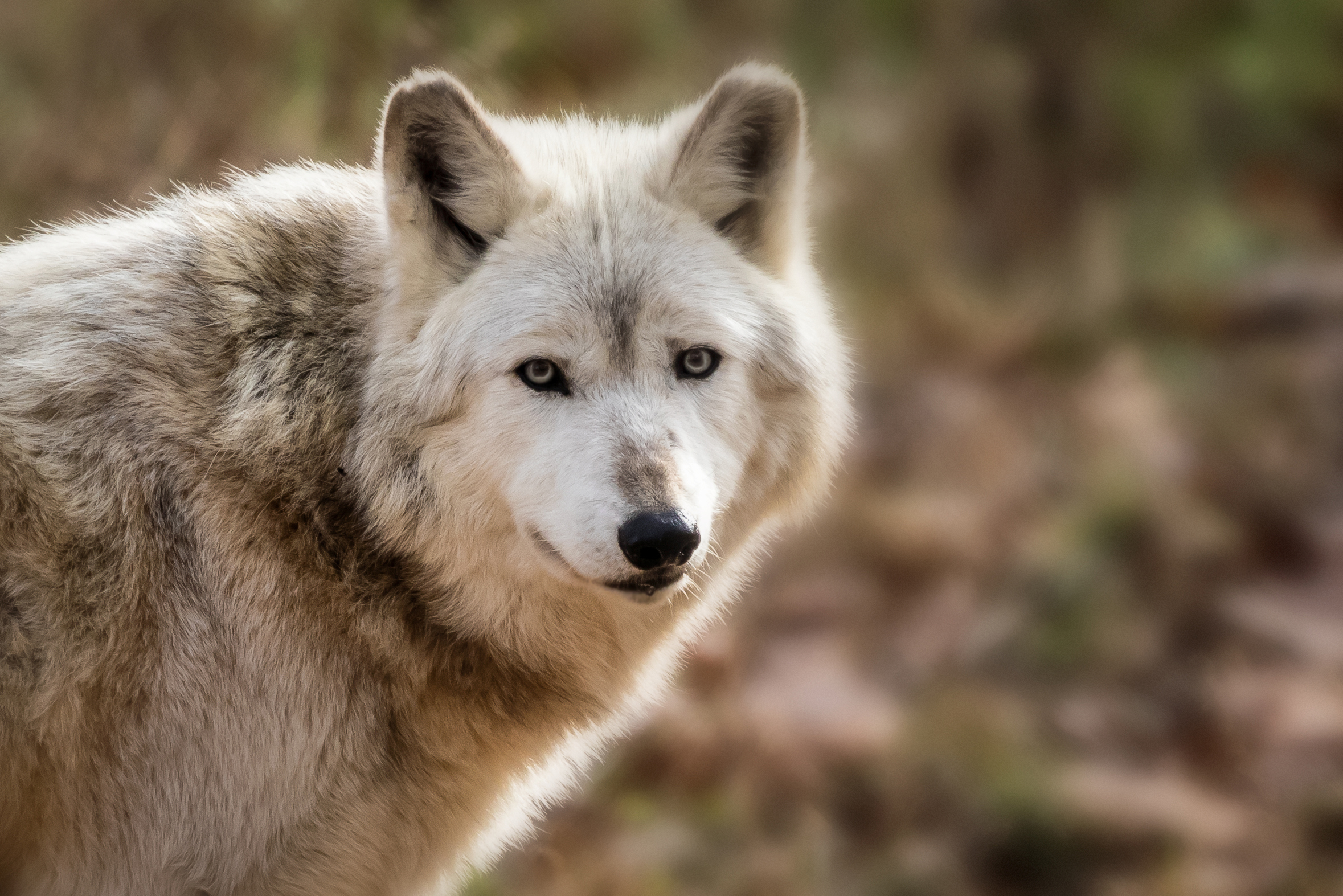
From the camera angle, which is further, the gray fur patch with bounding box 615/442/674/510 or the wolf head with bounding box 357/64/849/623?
the wolf head with bounding box 357/64/849/623

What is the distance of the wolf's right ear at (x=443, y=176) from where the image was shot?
3.31 m

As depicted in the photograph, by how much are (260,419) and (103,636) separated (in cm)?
72

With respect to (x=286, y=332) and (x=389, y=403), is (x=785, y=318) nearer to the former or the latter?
(x=389, y=403)

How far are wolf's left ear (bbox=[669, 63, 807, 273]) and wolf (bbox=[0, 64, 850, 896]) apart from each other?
0.04ft

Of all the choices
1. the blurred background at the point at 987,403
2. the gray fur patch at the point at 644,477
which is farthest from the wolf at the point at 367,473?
the blurred background at the point at 987,403

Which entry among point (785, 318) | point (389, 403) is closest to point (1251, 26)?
point (785, 318)

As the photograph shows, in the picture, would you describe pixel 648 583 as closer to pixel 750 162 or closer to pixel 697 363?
pixel 697 363

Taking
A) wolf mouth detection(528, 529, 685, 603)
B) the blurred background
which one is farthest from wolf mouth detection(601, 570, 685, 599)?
the blurred background

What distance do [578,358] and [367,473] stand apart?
72 cm

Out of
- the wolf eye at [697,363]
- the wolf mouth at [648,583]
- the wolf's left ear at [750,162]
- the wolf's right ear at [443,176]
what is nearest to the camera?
the wolf mouth at [648,583]

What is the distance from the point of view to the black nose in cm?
307

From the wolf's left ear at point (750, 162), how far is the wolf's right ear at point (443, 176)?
59cm

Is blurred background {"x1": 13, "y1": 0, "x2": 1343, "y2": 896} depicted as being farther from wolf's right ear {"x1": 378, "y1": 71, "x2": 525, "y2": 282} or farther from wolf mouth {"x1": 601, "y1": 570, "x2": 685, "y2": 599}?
wolf's right ear {"x1": 378, "y1": 71, "x2": 525, "y2": 282}

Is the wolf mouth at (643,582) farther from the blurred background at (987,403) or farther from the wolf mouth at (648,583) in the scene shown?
the blurred background at (987,403)
